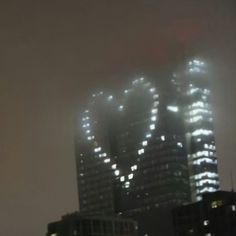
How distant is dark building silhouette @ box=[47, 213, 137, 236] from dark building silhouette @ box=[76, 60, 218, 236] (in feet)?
8.96

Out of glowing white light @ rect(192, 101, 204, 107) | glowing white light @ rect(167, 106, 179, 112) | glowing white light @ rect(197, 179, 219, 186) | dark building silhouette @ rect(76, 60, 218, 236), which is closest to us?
glowing white light @ rect(197, 179, 219, 186)

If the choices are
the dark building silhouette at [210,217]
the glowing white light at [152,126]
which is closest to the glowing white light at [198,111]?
the glowing white light at [152,126]

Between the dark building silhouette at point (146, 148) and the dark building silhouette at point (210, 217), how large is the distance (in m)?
5.05

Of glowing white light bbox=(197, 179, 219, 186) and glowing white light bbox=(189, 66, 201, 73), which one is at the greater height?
glowing white light bbox=(189, 66, 201, 73)

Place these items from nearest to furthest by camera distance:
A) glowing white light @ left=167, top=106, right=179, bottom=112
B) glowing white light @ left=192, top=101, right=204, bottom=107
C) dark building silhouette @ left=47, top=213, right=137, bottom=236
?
dark building silhouette @ left=47, top=213, right=137, bottom=236 < glowing white light @ left=192, top=101, right=204, bottom=107 < glowing white light @ left=167, top=106, right=179, bottom=112

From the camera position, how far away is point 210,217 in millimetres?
21594

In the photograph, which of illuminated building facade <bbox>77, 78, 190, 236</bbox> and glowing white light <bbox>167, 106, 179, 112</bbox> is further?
glowing white light <bbox>167, 106, 179, 112</bbox>

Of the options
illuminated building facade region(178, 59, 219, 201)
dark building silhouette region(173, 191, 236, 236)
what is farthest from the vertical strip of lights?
dark building silhouette region(173, 191, 236, 236)

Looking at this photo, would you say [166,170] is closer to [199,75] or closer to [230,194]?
[199,75]

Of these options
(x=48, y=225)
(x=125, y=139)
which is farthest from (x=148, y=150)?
(x=48, y=225)

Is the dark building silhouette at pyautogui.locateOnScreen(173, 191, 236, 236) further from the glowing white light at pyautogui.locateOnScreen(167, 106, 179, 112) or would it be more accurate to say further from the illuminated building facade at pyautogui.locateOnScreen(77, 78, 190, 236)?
the glowing white light at pyautogui.locateOnScreen(167, 106, 179, 112)

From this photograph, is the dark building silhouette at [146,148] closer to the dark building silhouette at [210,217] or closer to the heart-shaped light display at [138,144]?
the heart-shaped light display at [138,144]

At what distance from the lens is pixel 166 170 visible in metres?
29.6

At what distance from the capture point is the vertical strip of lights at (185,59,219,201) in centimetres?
2808
